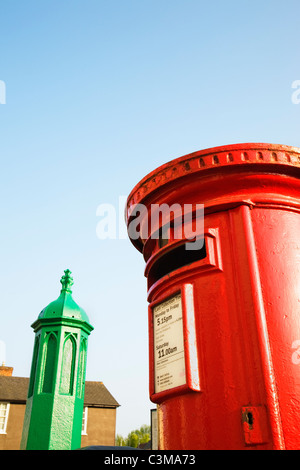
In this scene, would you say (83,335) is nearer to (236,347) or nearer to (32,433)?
(32,433)

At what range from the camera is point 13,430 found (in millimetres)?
17859

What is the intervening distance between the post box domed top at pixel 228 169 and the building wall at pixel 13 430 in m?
17.9

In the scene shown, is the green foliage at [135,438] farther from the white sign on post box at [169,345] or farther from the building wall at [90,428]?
the white sign on post box at [169,345]

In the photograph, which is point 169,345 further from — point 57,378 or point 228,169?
point 57,378

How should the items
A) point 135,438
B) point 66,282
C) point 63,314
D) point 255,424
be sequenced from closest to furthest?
point 255,424 → point 63,314 → point 66,282 → point 135,438

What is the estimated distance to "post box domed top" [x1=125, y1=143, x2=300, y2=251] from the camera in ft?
9.16

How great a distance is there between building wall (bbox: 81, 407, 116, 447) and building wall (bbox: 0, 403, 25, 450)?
285 centimetres

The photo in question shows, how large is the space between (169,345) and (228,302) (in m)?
0.50

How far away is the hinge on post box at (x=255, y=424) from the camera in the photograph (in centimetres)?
209

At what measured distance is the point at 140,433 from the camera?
33.5m

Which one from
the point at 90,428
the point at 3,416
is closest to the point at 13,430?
the point at 3,416

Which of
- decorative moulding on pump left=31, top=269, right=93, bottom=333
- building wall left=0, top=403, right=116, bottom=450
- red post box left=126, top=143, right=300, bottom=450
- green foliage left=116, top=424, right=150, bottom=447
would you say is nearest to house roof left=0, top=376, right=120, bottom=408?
building wall left=0, top=403, right=116, bottom=450

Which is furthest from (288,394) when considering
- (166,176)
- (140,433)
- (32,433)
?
(140,433)
